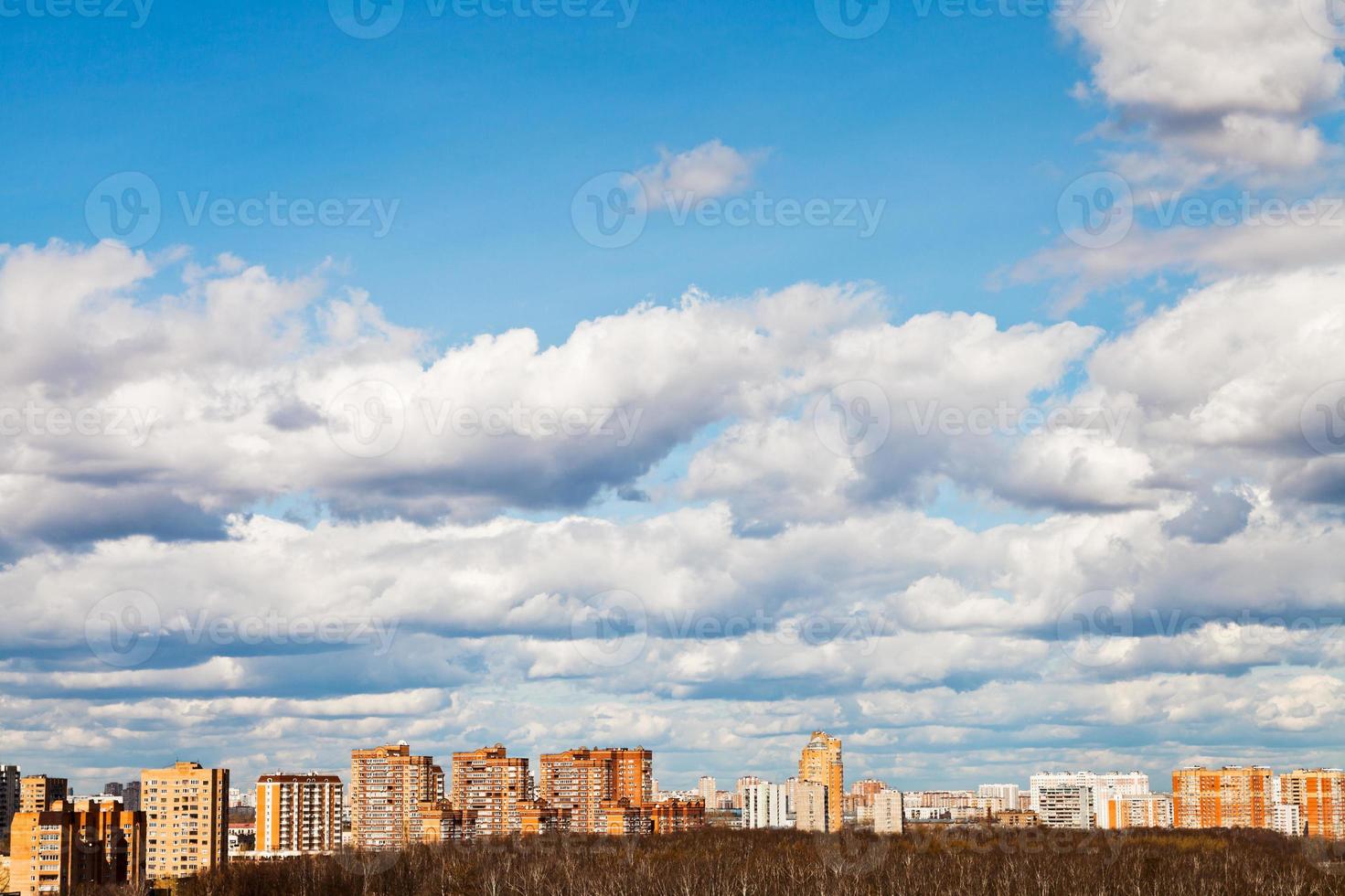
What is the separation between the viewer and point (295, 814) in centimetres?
19325

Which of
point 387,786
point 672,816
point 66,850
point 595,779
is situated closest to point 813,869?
point 66,850

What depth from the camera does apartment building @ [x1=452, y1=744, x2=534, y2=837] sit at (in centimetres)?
18750

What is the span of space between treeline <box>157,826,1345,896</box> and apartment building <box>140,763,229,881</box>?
1028 cm

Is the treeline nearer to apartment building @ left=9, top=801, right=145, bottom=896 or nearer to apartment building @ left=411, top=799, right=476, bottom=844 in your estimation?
apartment building @ left=9, top=801, right=145, bottom=896

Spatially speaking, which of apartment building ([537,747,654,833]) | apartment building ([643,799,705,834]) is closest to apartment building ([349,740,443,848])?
apartment building ([537,747,654,833])

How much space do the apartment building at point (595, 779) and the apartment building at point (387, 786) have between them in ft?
52.9

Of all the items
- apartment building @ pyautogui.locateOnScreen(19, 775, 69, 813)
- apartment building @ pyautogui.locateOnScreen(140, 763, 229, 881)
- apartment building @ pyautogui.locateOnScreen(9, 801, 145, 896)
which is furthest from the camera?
apartment building @ pyautogui.locateOnScreen(19, 775, 69, 813)

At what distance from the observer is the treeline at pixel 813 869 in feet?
311

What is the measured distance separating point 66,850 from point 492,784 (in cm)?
7745

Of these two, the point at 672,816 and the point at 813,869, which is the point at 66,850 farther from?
the point at 672,816

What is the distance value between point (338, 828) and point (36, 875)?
266 ft

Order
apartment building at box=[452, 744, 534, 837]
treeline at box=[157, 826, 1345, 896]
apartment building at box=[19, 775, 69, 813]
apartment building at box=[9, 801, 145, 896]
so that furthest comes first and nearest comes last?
apartment building at box=[452, 744, 534, 837], apartment building at box=[19, 775, 69, 813], apartment building at box=[9, 801, 145, 896], treeline at box=[157, 826, 1345, 896]

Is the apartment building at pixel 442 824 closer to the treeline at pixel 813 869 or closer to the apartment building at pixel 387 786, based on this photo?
the apartment building at pixel 387 786

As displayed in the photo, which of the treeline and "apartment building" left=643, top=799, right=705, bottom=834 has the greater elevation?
the treeline
